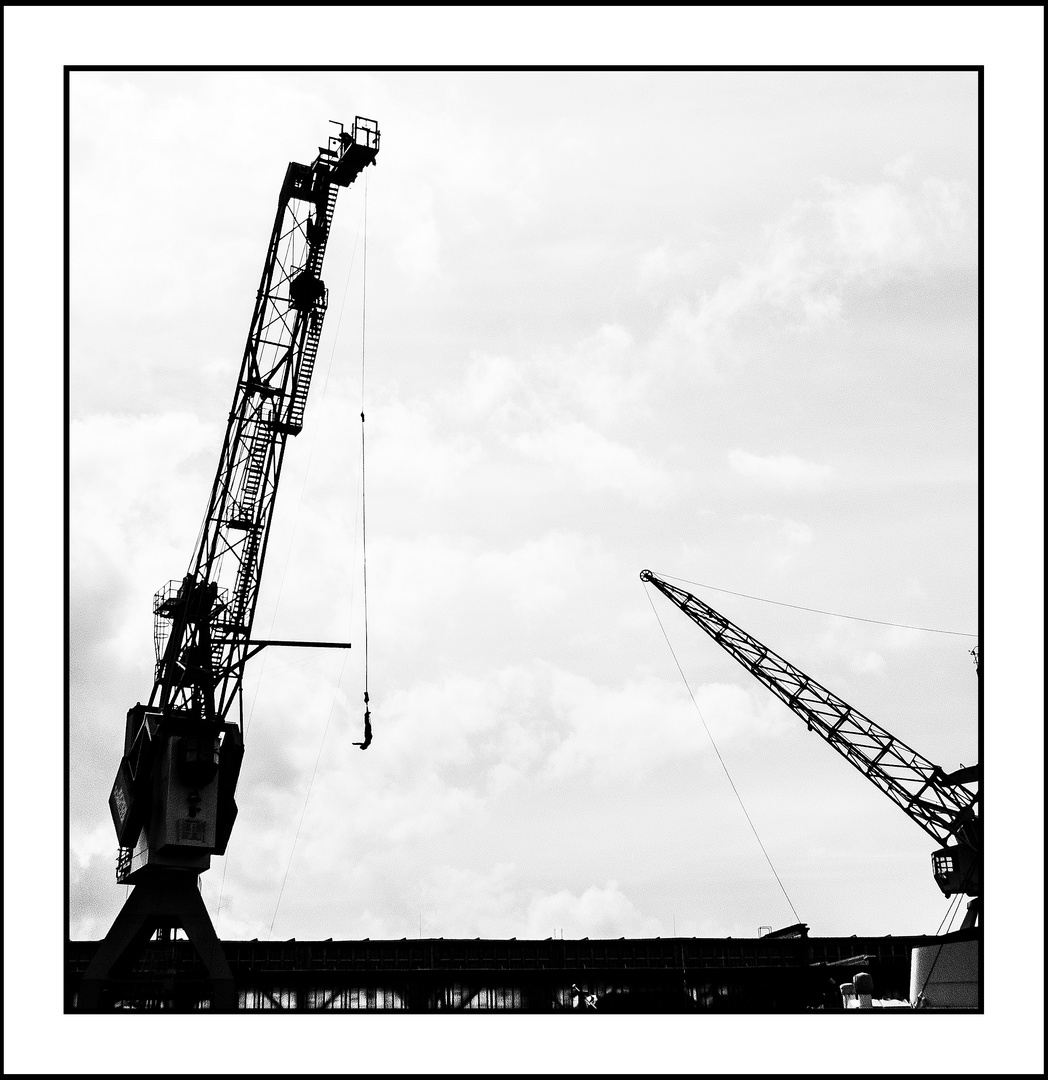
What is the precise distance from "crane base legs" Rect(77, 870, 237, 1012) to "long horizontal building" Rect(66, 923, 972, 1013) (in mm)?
24348

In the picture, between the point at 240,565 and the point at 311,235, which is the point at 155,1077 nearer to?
the point at 240,565

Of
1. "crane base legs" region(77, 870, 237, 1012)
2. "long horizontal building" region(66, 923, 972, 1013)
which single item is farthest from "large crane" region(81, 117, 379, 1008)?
"long horizontal building" region(66, 923, 972, 1013)

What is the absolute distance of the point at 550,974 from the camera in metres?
68.2

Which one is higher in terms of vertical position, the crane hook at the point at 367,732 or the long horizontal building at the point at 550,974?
the crane hook at the point at 367,732

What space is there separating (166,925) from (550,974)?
32.1 meters

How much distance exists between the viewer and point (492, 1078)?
1972cm

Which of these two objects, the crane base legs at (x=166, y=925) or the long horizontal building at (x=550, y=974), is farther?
the long horizontal building at (x=550, y=974)

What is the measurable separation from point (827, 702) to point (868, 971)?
68.0 feet

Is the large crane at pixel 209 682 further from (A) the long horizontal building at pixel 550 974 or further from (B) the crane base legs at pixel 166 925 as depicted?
(A) the long horizontal building at pixel 550 974

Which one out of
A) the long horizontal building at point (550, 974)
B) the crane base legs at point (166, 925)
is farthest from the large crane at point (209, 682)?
the long horizontal building at point (550, 974)

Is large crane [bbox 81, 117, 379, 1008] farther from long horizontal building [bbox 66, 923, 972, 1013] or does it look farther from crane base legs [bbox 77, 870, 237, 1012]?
long horizontal building [bbox 66, 923, 972, 1013]

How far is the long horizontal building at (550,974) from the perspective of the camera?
215 feet

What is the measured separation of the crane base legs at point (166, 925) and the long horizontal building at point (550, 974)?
24.3 m

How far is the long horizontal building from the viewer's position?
215ft
